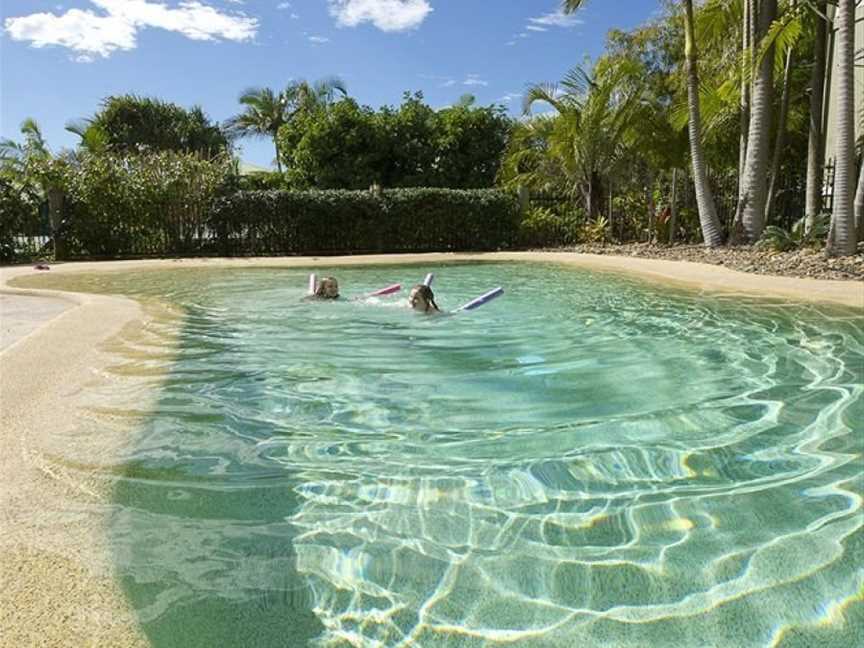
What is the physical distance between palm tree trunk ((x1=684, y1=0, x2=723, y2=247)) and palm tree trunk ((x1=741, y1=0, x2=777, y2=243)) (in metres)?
0.77

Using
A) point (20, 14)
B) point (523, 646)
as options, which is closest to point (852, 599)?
point (523, 646)

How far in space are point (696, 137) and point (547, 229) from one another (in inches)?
231

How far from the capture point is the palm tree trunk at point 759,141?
45.1ft

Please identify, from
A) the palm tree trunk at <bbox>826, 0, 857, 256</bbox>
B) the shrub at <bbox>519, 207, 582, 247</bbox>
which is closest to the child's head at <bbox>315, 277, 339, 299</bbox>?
the palm tree trunk at <bbox>826, 0, 857, 256</bbox>

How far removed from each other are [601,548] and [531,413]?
6.05 feet

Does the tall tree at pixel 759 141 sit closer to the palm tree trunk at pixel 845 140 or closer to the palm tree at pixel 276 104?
the palm tree trunk at pixel 845 140

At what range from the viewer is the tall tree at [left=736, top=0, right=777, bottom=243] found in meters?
13.8

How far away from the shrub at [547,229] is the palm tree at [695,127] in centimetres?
474

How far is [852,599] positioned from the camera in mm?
2330

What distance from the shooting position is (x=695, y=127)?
1450cm

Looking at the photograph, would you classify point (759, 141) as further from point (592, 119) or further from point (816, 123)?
point (592, 119)

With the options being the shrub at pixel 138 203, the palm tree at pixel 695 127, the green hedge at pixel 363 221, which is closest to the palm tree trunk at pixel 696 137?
the palm tree at pixel 695 127

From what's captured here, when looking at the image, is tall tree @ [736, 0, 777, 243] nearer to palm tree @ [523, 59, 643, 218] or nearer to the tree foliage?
palm tree @ [523, 59, 643, 218]

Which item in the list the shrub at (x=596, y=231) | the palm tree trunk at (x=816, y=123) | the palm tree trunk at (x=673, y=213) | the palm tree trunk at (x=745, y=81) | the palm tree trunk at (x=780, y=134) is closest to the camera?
the palm tree trunk at (x=745, y=81)
